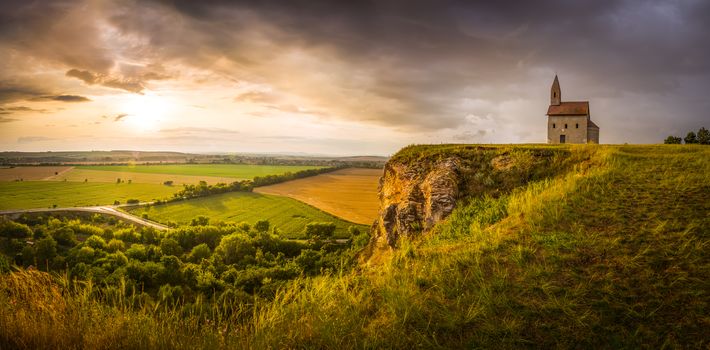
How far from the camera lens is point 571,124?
125 feet

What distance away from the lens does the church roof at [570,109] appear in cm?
3762

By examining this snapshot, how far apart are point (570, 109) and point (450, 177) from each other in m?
33.0

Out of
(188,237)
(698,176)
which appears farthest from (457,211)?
(188,237)

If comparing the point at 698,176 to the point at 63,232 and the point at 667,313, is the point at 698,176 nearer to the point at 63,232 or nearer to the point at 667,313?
the point at 667,313

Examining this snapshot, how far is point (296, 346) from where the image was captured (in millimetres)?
4281

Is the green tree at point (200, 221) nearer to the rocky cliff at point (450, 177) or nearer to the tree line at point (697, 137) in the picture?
the rocky cliff at point (450, 177)

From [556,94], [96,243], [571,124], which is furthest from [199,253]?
[556,94]

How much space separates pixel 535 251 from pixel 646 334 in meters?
2.45

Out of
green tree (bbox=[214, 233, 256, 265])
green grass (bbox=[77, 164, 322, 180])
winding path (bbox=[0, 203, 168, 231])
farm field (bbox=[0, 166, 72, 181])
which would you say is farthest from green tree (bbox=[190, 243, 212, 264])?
green grass (bbox=[77, 164, 322, 180])

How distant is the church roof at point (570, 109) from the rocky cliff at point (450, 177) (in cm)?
2891

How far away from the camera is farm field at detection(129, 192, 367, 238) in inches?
2330

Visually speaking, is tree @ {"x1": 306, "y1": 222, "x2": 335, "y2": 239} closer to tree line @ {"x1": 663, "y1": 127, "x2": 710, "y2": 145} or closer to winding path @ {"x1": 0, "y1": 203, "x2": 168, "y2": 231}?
winding path @ {"x1": 0, "y1": 203, "x2": 168, "y2": 231}

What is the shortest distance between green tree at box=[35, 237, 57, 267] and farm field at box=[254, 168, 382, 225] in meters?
40.1

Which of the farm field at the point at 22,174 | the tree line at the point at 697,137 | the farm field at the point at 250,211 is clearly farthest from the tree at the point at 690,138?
the farm field at the point at 22,174
